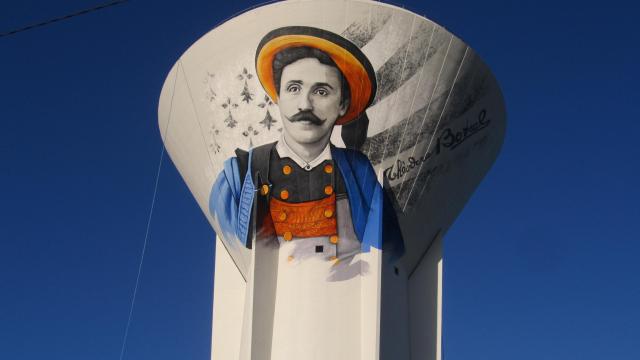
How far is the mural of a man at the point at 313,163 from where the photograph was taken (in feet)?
45.0

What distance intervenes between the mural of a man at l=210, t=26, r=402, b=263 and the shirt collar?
0.05 feet

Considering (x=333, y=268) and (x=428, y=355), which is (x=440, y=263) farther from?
(x=333, y=268)

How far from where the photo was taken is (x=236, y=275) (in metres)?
16.3

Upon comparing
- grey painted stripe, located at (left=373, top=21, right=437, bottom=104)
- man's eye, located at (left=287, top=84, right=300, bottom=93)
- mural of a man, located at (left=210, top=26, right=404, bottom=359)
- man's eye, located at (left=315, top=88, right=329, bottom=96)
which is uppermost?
grey painted stripe, located at (left=373, top=21, right=437, bottom=104)

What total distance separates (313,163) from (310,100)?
1038 mm

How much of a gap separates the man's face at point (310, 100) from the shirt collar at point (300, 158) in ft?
0.62

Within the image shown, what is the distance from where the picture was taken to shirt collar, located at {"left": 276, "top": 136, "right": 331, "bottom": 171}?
46.1 ft

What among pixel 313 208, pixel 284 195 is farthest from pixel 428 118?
pixel 284 195

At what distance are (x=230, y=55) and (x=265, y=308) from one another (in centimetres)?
422

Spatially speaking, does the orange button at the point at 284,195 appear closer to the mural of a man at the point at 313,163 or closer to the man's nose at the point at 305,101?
the mural of a man at the point at 313,163

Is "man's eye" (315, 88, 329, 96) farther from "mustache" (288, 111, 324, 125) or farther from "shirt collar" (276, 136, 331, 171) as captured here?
"shirt collar" (276, 136, 331, 171)

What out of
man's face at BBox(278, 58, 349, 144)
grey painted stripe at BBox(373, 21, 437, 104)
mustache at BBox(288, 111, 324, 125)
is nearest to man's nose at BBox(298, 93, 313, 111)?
man's face at BBox(278, 58, 349, 144)

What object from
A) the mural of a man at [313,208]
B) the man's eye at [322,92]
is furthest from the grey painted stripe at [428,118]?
the man's eye at [322,92]

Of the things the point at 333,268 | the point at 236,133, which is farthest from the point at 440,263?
the point at 236,133
